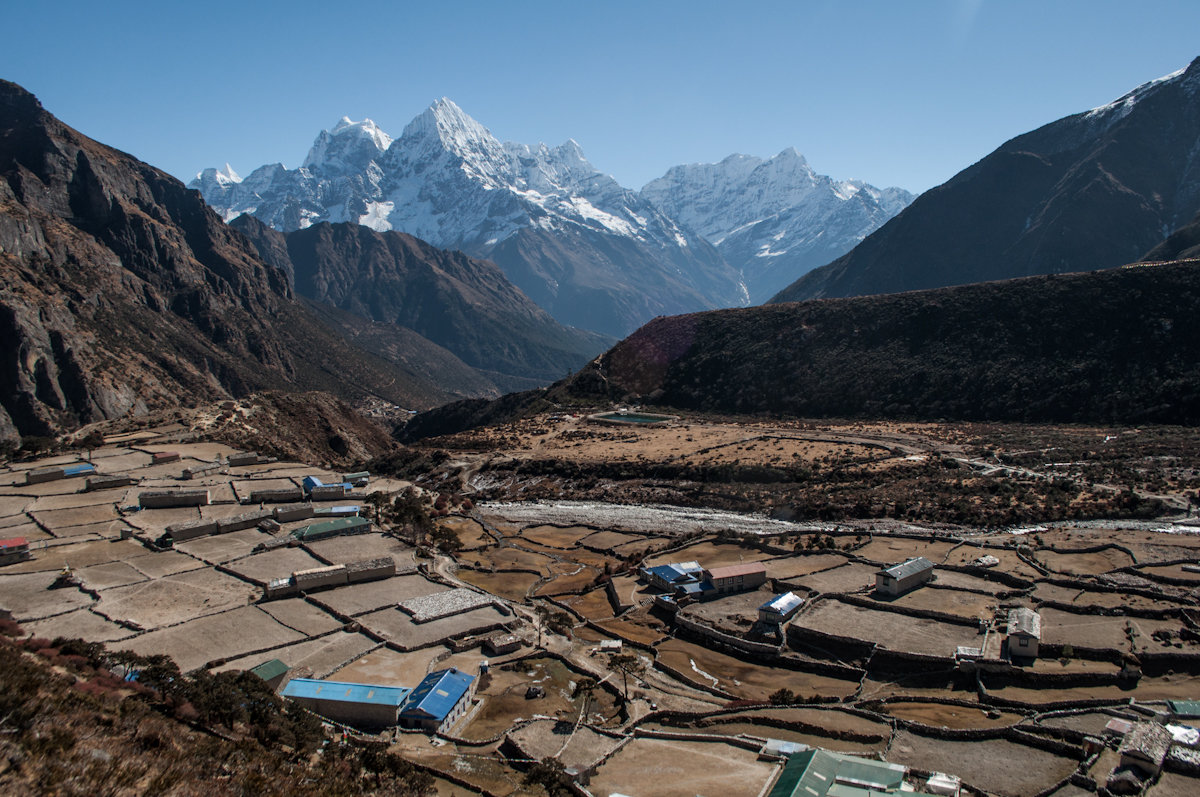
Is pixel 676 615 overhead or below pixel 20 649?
below

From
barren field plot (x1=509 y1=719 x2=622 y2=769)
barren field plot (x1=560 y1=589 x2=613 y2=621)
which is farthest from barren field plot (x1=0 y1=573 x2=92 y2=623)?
barren field plot (x1=509 y1=719 x2=622 y2=769)

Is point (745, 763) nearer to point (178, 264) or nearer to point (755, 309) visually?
point (755, 309)

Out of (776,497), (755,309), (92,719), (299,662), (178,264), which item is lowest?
(776,497)

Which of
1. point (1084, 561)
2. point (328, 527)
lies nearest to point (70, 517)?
point (328, 527)

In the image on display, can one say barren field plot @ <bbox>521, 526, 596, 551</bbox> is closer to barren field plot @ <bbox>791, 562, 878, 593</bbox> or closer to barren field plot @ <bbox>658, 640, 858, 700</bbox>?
barren field plot @ <bbox>791, 562, 878, 593</bbox>

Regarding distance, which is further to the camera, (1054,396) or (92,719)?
(1054,396)

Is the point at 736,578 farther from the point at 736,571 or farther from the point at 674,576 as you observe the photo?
the point at 674,576

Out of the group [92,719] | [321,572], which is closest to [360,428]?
[321,572]
